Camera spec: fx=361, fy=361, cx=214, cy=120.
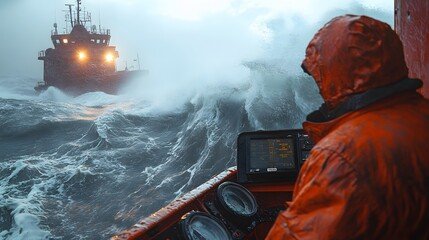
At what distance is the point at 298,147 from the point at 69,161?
10956 mm

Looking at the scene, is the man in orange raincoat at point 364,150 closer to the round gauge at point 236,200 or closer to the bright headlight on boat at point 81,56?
the round gauge at point 236,200

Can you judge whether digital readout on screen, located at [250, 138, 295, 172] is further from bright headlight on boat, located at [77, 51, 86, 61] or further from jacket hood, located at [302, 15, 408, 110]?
bright headlight on boat, located at [77, 51, 86, 61]

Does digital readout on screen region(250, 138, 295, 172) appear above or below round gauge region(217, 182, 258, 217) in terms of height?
above

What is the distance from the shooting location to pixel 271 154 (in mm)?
4043

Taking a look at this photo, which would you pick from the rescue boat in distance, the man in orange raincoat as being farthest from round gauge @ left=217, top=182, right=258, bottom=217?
the rescue boat in distance

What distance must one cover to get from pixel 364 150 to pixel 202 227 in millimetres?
1928

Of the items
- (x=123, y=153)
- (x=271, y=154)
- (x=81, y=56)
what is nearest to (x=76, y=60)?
(x=81, y=56)

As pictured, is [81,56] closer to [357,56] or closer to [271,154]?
[271,154]

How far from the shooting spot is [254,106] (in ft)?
45.2

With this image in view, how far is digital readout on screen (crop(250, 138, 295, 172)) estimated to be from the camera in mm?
3998

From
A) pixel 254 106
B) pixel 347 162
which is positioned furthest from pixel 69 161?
pixel 347 162

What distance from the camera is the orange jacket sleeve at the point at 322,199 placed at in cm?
107

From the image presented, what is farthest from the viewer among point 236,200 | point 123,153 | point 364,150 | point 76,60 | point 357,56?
point 76,60

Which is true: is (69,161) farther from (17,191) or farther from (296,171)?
(296,171)
